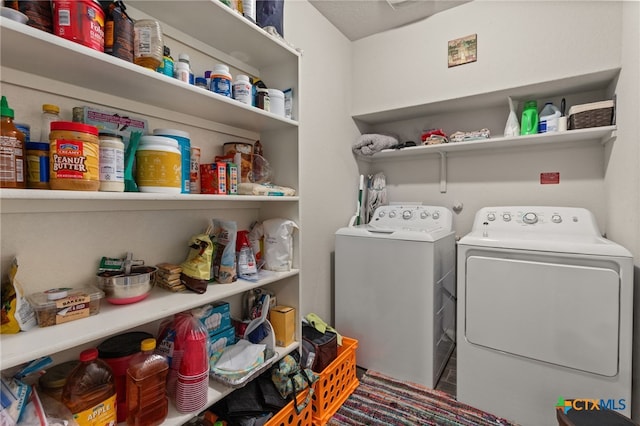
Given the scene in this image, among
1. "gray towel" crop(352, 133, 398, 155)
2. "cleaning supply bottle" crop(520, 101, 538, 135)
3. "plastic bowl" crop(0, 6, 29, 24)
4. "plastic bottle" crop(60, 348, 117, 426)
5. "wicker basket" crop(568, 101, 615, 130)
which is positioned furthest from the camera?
"gray towel" crop(352, 133, 398, 155)

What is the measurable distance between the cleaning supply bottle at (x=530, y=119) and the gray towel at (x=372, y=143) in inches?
36.4

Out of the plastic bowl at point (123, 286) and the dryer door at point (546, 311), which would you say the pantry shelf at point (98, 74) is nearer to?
the plastic bowl at point (123, 286)

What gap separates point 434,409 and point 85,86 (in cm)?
222

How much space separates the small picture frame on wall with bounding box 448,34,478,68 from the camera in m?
2.03

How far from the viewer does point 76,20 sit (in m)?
0.75

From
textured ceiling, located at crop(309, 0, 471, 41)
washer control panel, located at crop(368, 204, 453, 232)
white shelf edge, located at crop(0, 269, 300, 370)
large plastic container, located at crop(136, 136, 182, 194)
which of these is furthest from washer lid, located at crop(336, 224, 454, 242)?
textured ceiling, located at crop(309, 0, 471, 41)

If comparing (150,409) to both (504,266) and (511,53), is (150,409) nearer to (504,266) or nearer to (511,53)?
(504,266)

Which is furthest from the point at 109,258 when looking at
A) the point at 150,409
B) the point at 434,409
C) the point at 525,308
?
the point at 525,308

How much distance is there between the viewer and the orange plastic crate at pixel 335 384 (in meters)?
1.58

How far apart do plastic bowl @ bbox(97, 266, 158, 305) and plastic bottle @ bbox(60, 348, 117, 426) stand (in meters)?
0.18

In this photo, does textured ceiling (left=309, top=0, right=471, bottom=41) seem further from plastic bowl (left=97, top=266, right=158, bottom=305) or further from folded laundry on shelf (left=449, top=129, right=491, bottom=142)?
plastic bowl (left=97, top=266, right=158, bottom=305)

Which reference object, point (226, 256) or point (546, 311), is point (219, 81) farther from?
point (546, 311)

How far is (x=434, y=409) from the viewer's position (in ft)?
5.53

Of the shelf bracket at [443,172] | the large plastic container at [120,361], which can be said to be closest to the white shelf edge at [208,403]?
the large plastic container at [120,361]
